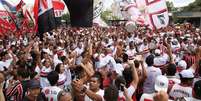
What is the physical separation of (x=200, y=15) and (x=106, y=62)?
173ft

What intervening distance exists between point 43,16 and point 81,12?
73.4ft

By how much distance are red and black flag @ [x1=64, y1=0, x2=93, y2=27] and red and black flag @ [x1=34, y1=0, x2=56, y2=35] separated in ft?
63.6

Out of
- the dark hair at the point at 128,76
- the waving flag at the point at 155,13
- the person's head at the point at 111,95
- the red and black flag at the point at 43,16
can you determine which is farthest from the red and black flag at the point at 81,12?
the person's head at the point at 111,95

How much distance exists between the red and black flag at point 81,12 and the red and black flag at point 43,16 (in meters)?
Result: 19.4

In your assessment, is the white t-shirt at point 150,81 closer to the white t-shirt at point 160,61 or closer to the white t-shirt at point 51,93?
the white t-shirt at point 160,61

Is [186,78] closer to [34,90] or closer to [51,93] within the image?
[51,93]

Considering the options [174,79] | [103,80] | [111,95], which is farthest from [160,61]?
[111,95]

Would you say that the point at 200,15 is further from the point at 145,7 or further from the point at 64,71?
the point at 64,71

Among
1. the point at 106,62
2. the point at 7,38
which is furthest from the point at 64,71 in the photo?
the point at 7,38

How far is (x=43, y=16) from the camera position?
1720 centimetres

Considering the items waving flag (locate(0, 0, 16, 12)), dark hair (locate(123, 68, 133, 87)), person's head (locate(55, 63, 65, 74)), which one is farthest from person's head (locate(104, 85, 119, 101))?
waving flag (locate(0, 0, 16, 12))

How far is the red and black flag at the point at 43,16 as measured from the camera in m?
17.2

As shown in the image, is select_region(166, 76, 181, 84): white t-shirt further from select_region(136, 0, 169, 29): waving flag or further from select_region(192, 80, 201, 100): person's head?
select_region(136, 0, 169, 29): waving flag

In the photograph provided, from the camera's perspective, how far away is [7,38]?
21.7m
